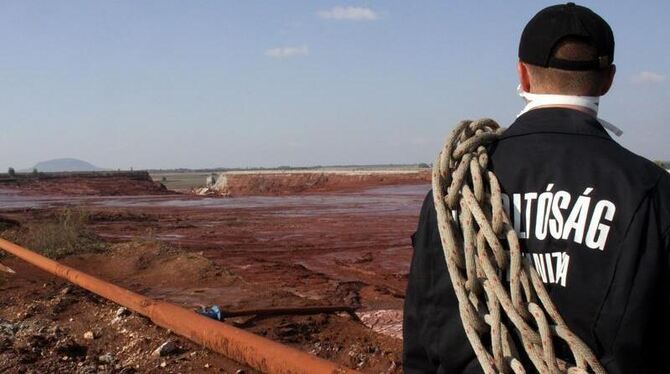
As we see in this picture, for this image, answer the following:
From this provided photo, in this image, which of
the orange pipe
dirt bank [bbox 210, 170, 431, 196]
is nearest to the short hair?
the orange pipe

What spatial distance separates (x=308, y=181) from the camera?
58844 millimetres

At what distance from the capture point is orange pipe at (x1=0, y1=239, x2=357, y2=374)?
4.04 meters

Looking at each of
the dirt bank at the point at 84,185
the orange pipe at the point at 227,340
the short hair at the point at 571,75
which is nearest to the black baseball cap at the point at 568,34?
the short hair at the point at 571,75

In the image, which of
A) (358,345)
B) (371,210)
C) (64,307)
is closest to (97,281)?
(64,307)

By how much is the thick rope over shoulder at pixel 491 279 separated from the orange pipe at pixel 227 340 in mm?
1933

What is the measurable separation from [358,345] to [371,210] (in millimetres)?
20049

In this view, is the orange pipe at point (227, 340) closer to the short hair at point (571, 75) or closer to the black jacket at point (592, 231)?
the black jacket at point (592, 231)

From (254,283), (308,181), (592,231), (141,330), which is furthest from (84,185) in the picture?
(592,231)

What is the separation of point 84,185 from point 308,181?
17.8 meters

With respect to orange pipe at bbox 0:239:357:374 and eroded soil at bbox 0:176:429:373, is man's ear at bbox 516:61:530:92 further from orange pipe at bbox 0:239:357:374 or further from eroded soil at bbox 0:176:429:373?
eroded soil at bbox 0:176:429:373

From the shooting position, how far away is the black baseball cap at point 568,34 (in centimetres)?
173

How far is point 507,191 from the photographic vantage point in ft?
5.85

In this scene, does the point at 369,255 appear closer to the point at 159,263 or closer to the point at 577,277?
the point at 159,263

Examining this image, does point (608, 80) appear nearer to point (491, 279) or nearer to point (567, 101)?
point (567, 101)
